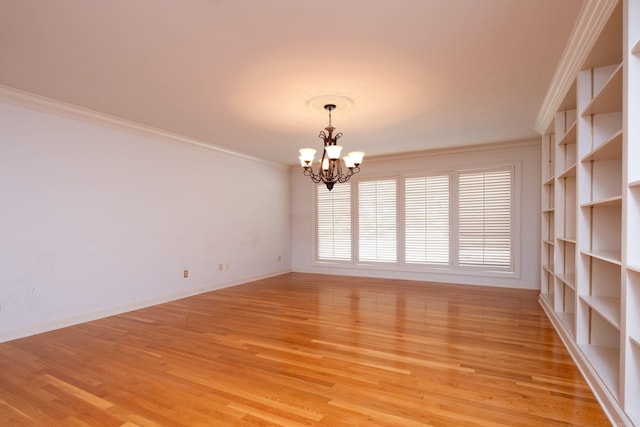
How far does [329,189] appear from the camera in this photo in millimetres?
3975

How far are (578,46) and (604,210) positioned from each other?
4.19 feet

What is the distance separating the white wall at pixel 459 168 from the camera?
5.53 meters

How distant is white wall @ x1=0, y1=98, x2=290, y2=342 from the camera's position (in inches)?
133

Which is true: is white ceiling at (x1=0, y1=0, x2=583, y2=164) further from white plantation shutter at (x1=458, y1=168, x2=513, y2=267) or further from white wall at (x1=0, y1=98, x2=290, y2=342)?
white plantation shutter at (x1=458, y1=168, x2=513, y2=267)

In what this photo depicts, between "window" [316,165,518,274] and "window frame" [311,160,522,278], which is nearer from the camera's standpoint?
"window frame" [311,160,522,278]

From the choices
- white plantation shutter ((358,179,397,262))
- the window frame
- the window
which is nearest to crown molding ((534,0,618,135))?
the window frame

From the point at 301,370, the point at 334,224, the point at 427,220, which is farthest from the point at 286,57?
the point at 334,224

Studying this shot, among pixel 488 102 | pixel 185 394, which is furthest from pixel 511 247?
pixel 185 394

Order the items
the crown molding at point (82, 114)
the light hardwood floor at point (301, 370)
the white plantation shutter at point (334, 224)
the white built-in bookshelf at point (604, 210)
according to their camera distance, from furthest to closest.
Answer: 1. the white plantation shutter at point (334, 224)
2. the crown molding at point (82, 114)
3. the light hardwood floor at point (301, 370)
4. the white built-in bookshelf at point (604, 210)

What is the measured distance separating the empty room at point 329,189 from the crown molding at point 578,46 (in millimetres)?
19

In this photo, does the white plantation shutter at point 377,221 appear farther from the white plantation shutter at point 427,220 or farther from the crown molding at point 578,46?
the crown molding at point 578,46

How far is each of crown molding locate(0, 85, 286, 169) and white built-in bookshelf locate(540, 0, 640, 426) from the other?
15.2 feet

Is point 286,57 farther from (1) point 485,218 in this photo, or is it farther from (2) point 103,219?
(1) point 485,218

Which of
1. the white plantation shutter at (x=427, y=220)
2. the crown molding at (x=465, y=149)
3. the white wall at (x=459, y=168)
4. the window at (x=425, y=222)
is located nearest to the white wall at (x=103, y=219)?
the white wall at (x=459, y=168)
